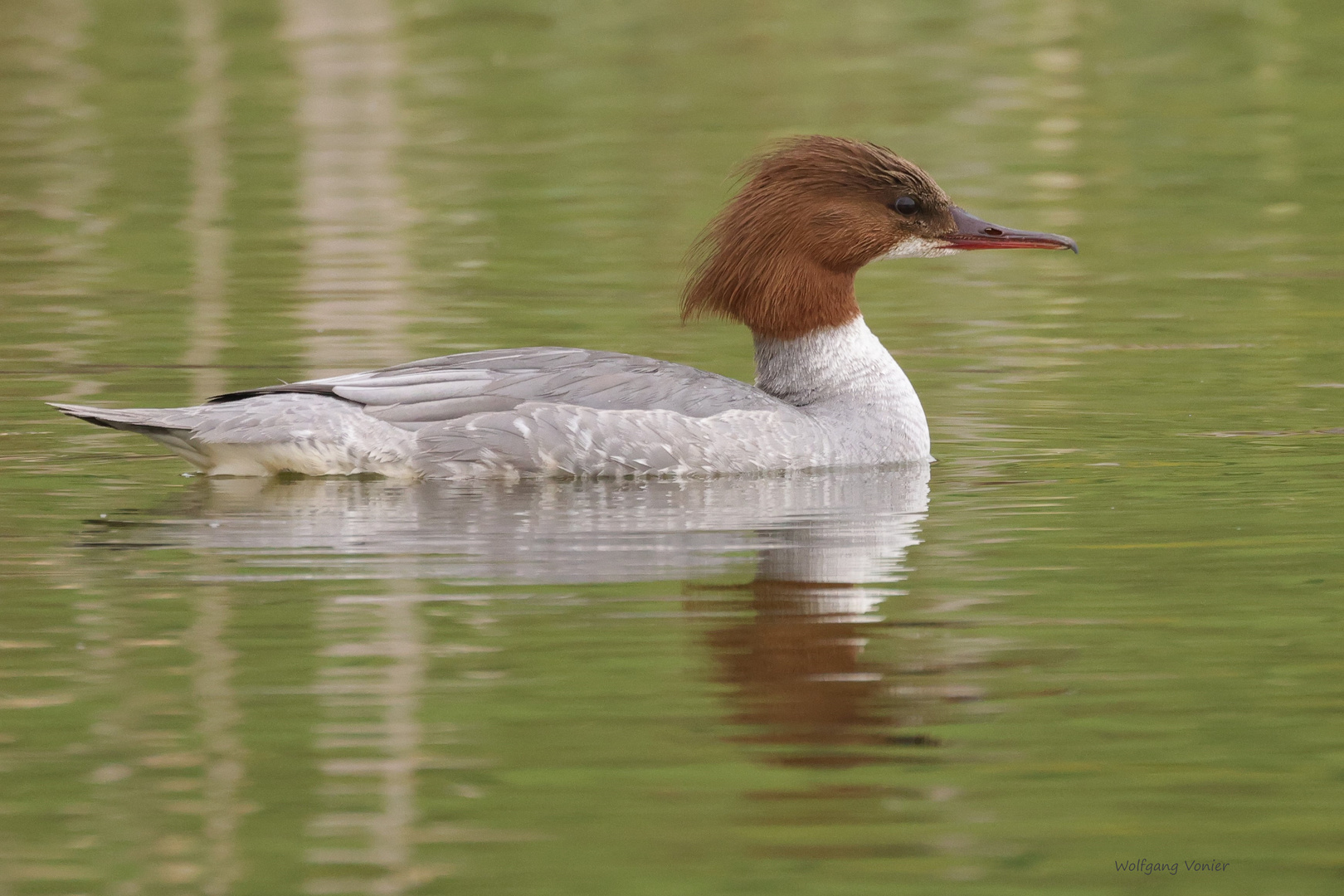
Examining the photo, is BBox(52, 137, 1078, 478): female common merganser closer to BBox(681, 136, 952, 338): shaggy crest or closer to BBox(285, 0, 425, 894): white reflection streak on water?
BBox(681, 136, 952, 338): shaggy crest

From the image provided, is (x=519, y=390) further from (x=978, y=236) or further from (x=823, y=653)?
(x=823, y=653)

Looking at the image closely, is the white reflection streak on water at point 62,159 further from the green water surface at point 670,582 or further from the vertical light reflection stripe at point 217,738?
the vertical light reflection stripe at point 217,738

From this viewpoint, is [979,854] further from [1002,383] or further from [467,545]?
[1002,383]

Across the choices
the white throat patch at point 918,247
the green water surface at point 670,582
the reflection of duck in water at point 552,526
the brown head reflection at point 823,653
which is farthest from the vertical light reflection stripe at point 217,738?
the white throat patch at point 918,247

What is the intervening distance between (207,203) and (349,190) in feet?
4.22

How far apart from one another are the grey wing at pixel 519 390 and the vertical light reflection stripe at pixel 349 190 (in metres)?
2.24

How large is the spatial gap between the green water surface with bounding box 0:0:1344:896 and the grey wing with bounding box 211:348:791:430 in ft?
1.21

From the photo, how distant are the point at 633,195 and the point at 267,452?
9.23 meters

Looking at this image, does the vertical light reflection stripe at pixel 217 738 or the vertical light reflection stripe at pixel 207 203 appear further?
the vertical light reflection stripe at pixel 207 203

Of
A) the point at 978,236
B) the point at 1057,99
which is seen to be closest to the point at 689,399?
the point at 978,236

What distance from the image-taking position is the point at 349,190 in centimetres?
1877

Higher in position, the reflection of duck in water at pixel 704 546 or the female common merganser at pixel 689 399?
the female common merganser at pixel 689 399

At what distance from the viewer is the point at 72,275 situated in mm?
14797

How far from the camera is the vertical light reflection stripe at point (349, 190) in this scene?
1266cm
